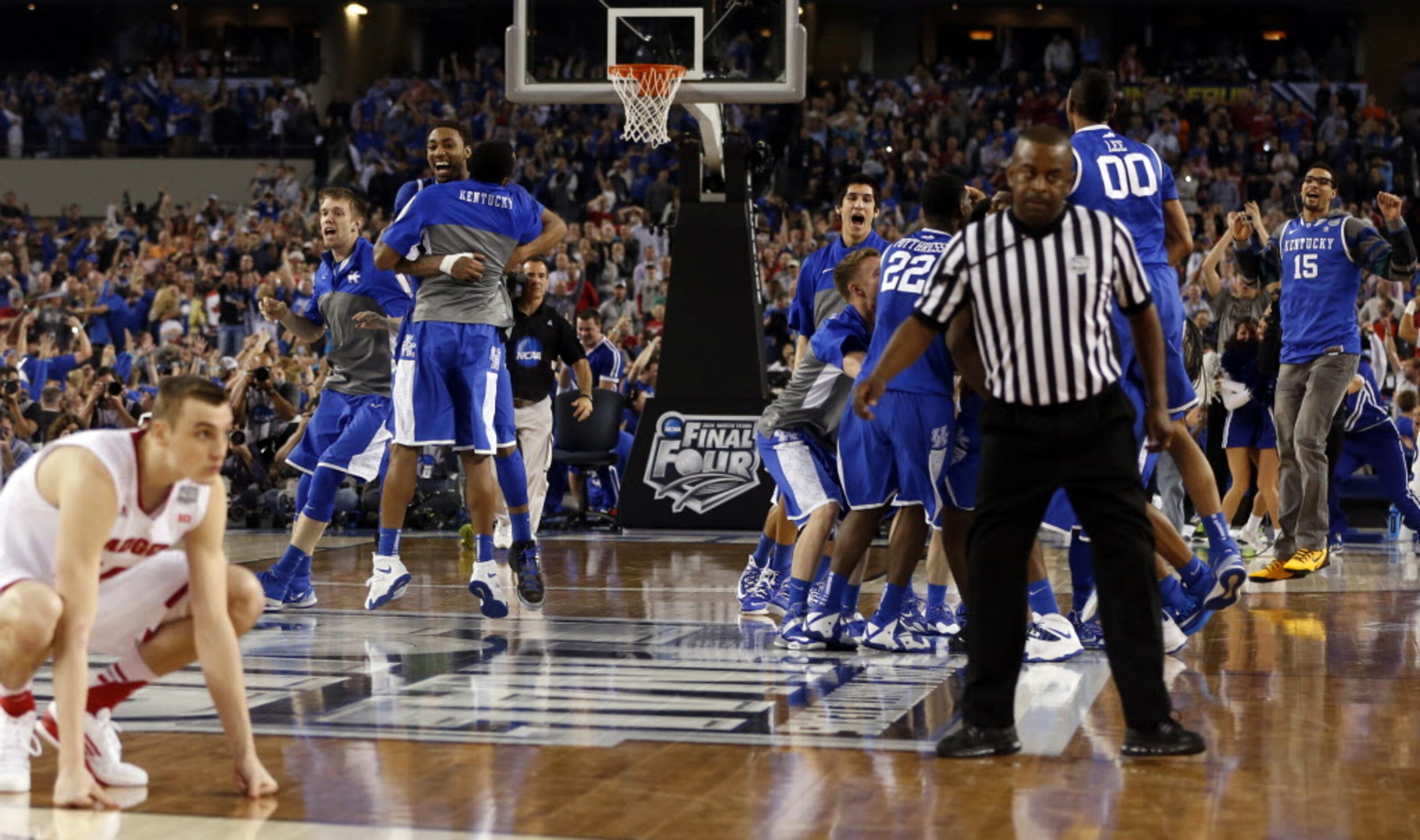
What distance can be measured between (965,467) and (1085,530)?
1925mm

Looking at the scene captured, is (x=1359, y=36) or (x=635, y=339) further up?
(x=1359, y=36)

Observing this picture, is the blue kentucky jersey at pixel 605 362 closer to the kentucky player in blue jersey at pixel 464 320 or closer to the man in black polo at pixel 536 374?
the man in black polo at pixel 536 374

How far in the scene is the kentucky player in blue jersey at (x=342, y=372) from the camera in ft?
29.8

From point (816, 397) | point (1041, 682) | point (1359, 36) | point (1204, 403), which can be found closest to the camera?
point (1041, 682)

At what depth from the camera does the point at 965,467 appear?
729cm

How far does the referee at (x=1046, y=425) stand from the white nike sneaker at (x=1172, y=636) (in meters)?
1.97

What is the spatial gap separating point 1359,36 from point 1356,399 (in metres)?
22.4

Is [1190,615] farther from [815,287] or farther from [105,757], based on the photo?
[105,757]

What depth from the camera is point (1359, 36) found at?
3183 cm

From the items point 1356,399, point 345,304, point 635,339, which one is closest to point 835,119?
point 635,339

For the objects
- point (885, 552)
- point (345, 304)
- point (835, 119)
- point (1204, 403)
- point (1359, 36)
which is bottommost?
point (885, 552)

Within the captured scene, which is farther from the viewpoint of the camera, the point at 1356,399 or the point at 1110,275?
the point at 1356,399

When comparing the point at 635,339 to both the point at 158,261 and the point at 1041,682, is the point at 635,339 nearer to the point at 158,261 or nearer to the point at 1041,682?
the point at 158,261

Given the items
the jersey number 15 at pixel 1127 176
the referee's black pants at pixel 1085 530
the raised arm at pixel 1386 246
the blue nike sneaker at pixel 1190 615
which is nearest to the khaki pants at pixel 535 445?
the raised arm at pixel 1386 246
